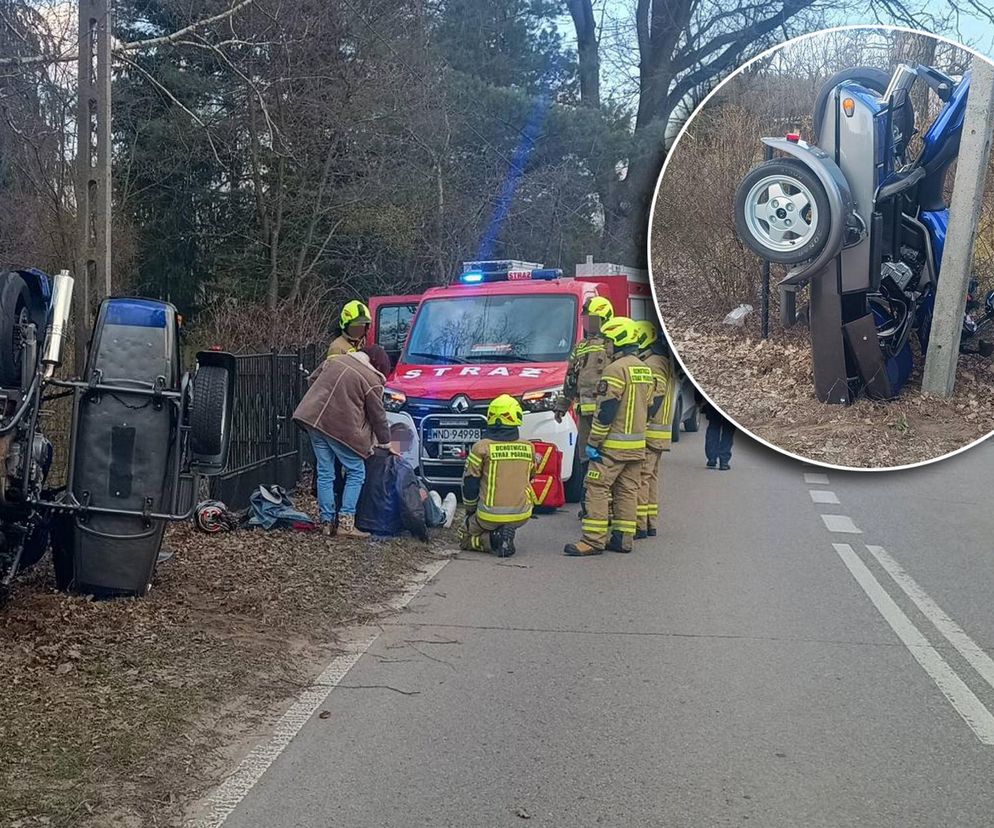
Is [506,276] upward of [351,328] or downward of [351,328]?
upward

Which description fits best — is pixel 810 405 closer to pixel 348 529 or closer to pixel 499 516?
pixel 499 516

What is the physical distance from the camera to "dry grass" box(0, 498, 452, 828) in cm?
414

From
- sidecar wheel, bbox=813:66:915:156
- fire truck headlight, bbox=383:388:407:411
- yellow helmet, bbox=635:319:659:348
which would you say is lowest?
fire truck headlight, bbox=383:388:407:411

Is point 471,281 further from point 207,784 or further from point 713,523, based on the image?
point 207,784

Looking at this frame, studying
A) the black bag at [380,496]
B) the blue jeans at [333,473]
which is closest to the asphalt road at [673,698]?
the black bag at [380,496]

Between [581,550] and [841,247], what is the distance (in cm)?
832

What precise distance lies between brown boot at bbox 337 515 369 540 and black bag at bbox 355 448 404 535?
0.70 feet

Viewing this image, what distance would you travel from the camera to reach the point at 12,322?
18.2ft

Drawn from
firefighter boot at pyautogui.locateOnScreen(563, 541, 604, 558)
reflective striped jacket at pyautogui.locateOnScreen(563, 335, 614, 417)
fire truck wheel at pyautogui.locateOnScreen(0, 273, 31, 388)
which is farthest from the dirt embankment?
reflective striped jacket at pyautogui.locateOnScreen(563, 335, 614, 417)

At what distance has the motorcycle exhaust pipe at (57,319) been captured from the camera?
17.2 feet

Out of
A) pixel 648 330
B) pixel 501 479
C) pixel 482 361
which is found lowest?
pixel 501 479

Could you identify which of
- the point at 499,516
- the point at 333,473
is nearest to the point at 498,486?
the point at 499,516

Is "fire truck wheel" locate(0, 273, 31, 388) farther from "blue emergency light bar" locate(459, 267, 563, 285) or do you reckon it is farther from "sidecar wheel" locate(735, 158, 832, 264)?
"blue emergency light bar" locate(459, 267, 563, 285)

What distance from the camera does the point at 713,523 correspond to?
11.2 meters
